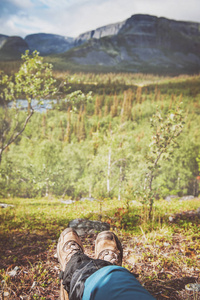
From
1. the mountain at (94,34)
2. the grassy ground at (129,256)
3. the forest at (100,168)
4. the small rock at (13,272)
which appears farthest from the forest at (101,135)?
the small rock at (13,272)

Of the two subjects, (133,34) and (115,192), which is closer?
(115,192)

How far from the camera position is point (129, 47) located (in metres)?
30.0

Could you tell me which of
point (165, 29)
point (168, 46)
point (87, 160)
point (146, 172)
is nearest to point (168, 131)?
point (146, 172)

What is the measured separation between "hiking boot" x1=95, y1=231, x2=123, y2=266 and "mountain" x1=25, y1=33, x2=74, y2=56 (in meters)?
17.3

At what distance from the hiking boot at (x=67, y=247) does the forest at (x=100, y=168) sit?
1.47 feet

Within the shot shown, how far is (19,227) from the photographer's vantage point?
4.80 metres

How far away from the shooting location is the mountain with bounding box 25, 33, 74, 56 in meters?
15.2

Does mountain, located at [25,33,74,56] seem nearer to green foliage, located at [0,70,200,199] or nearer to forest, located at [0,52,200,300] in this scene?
forest, located at [0,52,200,300]

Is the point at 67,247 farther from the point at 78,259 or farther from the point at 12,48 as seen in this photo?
the point at 12,48

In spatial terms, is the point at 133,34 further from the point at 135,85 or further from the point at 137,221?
the point at 137,221

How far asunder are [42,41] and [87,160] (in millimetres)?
13148

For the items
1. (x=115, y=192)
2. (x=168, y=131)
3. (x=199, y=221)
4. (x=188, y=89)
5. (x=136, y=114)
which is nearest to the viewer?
(x=199, y=221)

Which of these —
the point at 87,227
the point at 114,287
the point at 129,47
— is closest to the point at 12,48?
the point at 87,227

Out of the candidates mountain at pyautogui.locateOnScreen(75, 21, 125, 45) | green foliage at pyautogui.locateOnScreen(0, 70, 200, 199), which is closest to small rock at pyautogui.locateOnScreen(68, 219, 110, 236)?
green foliage at pyautogui.locateOnScreen(0, 70, 200, 199)
